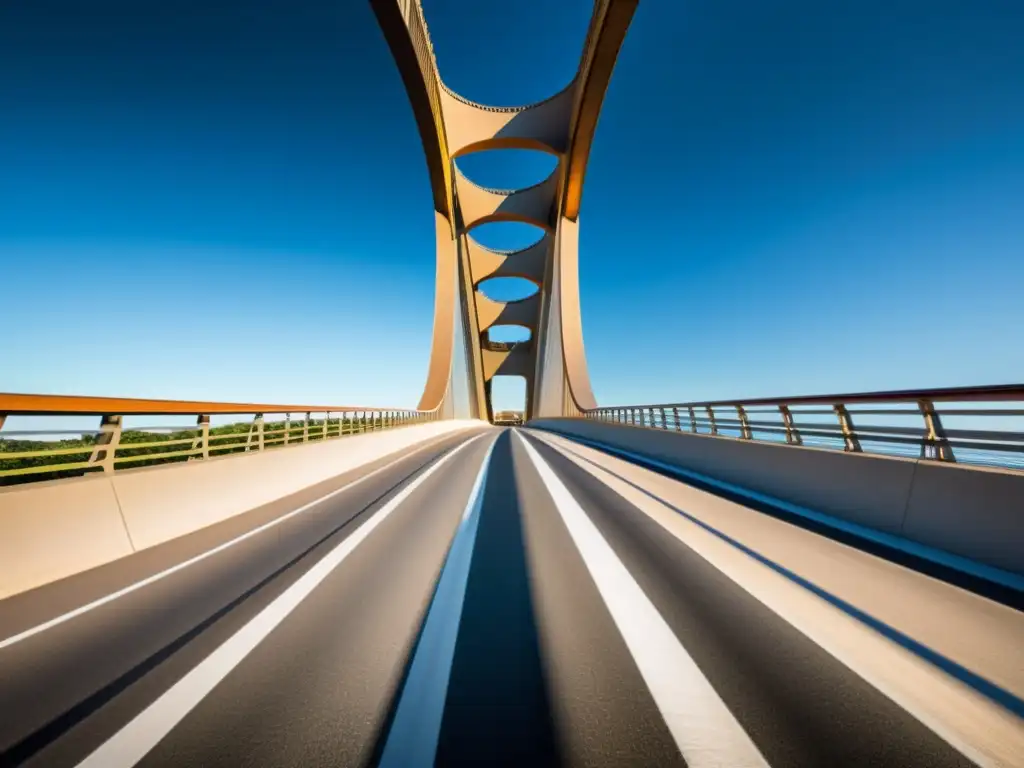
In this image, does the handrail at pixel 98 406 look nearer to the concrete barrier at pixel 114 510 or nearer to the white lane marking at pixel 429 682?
the concrete barrier at pixel 114 510

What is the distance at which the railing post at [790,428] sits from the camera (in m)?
5.78

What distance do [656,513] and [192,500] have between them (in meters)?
5.07

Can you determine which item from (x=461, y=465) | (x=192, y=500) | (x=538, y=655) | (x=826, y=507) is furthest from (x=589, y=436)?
(x=538, y=655)

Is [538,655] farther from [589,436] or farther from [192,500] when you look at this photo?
[589,436]

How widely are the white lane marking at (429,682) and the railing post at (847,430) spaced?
14.4 ft

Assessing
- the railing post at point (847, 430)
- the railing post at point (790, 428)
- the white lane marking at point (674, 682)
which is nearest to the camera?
the white lane marking at point (674, 682)

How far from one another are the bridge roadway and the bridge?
0.01 metres

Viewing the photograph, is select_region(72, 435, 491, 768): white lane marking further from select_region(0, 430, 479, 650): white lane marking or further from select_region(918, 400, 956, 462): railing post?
select_region(918, 400, 956, 462): railing post

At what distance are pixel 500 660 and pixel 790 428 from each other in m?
5.52

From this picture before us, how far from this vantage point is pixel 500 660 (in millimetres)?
1981

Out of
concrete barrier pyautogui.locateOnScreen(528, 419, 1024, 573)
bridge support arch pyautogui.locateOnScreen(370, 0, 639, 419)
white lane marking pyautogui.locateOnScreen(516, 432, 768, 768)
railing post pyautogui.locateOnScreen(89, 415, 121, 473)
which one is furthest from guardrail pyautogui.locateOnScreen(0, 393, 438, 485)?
bridge support arch pyautogui.locateOnScreen(370, 0, 639, 419)

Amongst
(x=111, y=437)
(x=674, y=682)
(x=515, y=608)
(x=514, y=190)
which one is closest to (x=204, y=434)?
(x=111, y=437)

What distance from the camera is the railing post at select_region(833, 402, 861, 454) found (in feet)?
15.1

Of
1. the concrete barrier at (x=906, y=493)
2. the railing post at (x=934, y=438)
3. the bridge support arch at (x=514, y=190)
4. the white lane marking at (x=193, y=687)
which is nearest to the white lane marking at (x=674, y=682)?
the white lane marking at (x=193, y=687)
